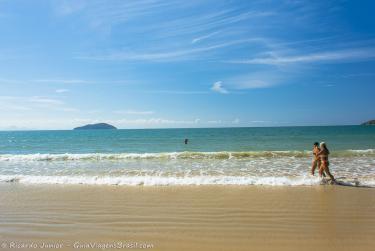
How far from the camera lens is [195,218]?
6977 mm

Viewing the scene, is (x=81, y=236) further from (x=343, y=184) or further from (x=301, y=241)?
(x=343, y=184)

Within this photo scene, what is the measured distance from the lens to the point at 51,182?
12.8 m

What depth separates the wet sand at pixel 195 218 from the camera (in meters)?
5.55

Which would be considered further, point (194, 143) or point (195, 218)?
point (194, 143)

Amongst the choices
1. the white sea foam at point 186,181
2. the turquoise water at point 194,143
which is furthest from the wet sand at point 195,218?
the turquoise water at point 194,143

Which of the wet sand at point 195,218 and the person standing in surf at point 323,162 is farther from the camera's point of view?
the person standing in surf at point 323,162

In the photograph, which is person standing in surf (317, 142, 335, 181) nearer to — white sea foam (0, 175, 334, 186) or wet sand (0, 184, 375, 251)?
white sea foam (0, 175, 334, 186)

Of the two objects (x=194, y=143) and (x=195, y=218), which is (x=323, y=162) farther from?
(x=194, y=143)

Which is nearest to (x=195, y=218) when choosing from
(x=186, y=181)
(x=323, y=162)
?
(x=186, y=181)

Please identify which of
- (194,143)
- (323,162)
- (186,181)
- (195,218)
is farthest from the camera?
(194,143)

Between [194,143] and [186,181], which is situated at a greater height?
[194,143]

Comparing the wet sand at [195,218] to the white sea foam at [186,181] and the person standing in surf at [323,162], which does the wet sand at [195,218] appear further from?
the person standing in surf at [323,162]

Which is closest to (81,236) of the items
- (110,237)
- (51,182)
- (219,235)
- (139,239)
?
(110,237)

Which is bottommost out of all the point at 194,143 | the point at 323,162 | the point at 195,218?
the point at 195,218
